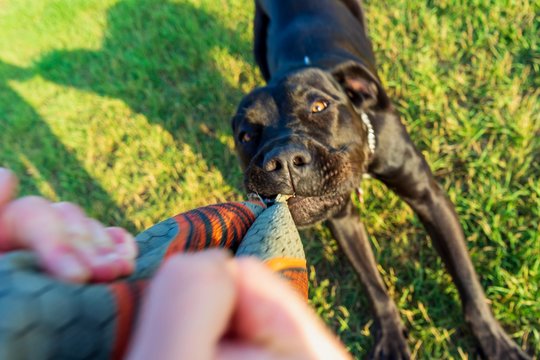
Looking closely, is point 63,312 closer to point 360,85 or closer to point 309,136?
point 309,136

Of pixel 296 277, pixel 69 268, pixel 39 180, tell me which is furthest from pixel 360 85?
pixel 39 180

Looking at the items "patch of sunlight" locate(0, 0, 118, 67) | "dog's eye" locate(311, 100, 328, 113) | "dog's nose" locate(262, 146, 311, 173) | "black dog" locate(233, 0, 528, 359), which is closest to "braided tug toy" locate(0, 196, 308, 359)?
"dog's nose" locate(262, 146, 311, 173)

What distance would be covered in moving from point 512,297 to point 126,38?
4.47m

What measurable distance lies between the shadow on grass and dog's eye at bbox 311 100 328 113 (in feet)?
4.06

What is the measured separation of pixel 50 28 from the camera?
18.7ft

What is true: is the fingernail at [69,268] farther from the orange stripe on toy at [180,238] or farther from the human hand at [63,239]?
the orange stripe on toy at [180,238]

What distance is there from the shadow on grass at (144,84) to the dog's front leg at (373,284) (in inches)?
41.8

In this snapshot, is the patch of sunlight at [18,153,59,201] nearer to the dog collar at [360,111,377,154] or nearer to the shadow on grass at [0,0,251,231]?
the shadow on grass at [0,0,251,231]

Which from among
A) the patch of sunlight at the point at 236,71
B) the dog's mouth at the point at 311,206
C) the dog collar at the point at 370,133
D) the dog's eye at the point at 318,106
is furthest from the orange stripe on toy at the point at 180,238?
the patch of sunlight at the point at 236,71

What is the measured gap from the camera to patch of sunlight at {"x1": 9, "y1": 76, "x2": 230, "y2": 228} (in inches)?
133

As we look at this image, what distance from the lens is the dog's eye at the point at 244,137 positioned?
2.41 metres

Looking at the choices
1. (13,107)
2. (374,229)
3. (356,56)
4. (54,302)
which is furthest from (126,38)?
(54,302)

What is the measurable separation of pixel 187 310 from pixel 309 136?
174 cm

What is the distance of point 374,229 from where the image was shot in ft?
9.02
